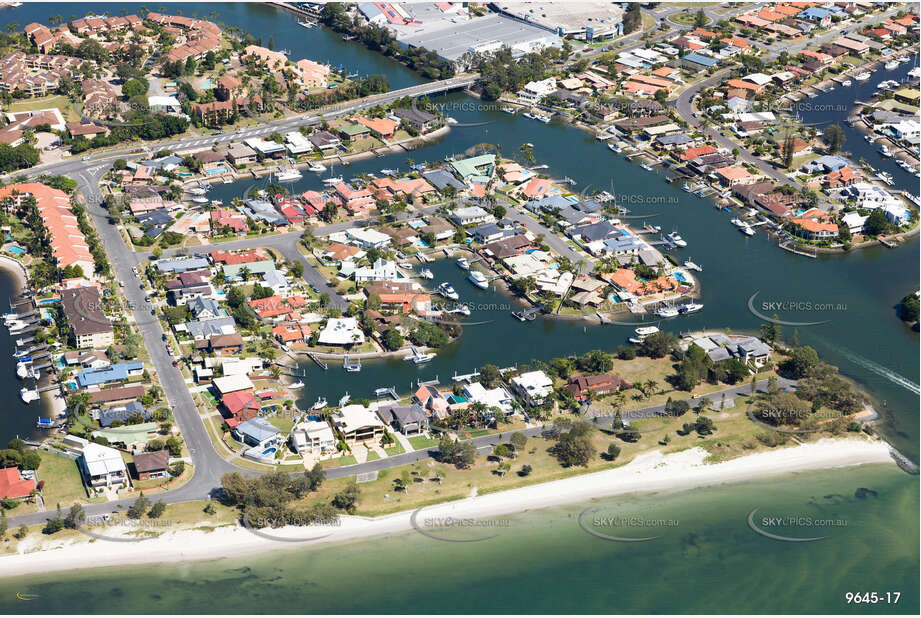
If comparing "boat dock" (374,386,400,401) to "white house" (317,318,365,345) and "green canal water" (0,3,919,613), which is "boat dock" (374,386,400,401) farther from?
"white house" (317,318,365,345)

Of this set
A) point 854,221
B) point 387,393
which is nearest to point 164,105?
point 387,393

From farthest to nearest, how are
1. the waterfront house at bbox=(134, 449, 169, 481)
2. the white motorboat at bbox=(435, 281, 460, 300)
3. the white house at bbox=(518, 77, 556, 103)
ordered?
the white house at bbox=(518, 77, 556, 103)
the white motorboat at bbox=(435, 281, 460, 300)
the waterfront house at bbox=(134, 449, 169, 481)

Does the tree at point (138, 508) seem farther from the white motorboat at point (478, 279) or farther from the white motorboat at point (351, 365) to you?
the white motorboat at point (478, 279)

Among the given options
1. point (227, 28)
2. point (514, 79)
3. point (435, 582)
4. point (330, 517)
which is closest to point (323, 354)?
point (330, 517)

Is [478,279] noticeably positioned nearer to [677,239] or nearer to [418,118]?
[677,239]

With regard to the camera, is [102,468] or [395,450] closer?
[102,468]

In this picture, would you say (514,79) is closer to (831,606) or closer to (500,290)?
(500,290)

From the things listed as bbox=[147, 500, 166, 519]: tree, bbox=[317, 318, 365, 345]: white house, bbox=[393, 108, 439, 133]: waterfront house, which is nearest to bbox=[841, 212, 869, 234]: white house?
bbox=[393, 108, 439, 133]: waterfront house
